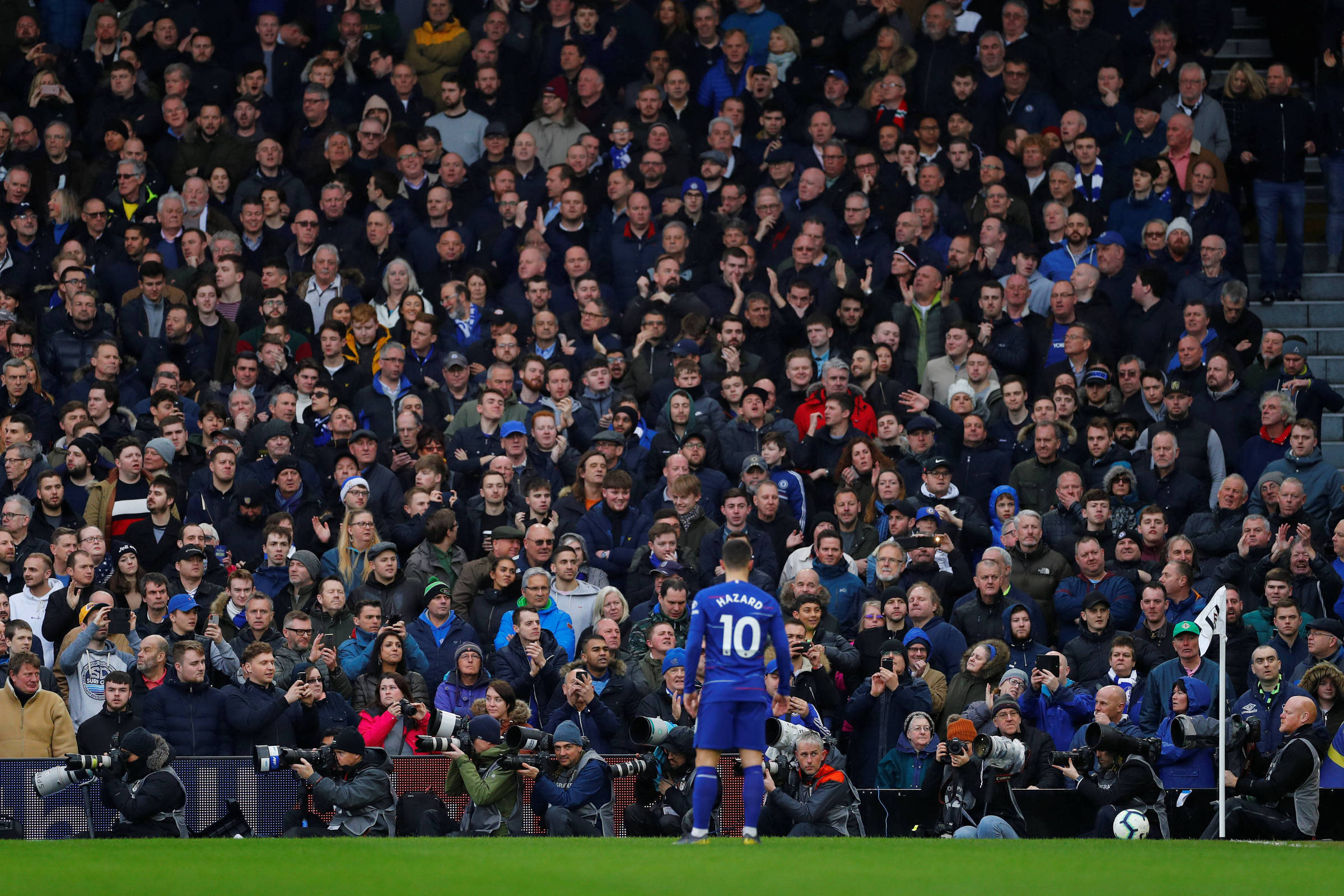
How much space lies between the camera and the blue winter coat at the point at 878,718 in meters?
16.2

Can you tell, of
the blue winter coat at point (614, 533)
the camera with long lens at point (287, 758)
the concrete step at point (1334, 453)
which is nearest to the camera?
the camera with long lens at point (287, 758)

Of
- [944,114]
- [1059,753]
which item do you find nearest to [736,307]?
[944,114]

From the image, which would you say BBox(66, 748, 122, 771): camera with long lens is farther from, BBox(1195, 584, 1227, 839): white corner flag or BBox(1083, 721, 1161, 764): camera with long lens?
BBox(1195, 584, 1227, 839): white corner flag

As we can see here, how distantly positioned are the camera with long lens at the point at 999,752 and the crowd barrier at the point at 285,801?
25 cm

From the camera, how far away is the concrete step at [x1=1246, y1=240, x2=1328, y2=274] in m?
23.3

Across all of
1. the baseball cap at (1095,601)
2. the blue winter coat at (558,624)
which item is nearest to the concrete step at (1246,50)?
the baseball cap at (1095,601)

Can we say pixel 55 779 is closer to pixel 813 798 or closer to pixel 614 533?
pixel 813 798

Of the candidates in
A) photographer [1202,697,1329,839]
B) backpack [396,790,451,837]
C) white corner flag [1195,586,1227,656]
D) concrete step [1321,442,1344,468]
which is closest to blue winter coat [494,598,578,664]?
backpack [396,790,451,837]

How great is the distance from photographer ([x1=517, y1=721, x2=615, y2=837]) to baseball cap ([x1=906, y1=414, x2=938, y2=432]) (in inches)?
216

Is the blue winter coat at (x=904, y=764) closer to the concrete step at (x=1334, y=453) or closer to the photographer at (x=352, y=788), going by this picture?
the photographer at (x=352, y=788)

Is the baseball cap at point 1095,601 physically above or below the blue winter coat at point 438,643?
above

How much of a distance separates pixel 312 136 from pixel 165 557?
7143mm

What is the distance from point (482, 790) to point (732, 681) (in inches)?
108

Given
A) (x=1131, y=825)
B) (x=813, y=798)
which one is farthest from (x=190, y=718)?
(x=1131, y=825)
